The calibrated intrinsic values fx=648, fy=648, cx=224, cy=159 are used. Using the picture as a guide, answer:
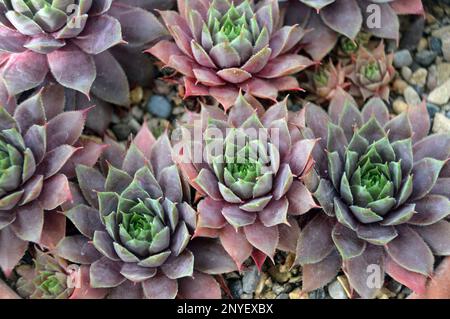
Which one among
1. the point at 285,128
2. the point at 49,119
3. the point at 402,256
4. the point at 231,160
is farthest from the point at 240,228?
the point at 49,119

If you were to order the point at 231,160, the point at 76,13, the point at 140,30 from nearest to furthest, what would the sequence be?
the point at 231,160, the point at 76,13, the point at 140,30

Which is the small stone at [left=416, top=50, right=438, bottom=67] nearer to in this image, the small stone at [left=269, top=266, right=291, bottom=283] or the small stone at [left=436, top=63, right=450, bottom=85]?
the small stone at [left=436, top=63, right=450, bottom=85]

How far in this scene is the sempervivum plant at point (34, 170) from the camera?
85.8 inches

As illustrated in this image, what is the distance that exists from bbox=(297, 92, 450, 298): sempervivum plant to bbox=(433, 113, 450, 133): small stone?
0.85 ft

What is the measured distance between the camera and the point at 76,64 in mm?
2369

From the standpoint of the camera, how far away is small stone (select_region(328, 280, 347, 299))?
2.35 meters

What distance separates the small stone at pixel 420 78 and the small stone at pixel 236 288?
1161mm

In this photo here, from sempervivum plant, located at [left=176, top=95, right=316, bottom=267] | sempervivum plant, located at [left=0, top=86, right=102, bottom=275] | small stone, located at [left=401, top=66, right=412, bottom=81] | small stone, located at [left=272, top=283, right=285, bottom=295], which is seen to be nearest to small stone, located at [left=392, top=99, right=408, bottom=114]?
small stone, located at [left=401, top=66, right=412, bottom=81]

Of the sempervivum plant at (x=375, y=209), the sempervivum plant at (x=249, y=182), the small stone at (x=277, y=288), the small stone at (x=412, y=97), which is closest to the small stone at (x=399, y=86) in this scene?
the small stone at (x=412, y=97)

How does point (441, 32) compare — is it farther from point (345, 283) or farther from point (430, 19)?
point (345, 283)

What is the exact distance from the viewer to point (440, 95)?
106 inches

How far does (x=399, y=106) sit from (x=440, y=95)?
17cm

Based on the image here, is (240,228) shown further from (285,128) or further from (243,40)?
(243,40)
